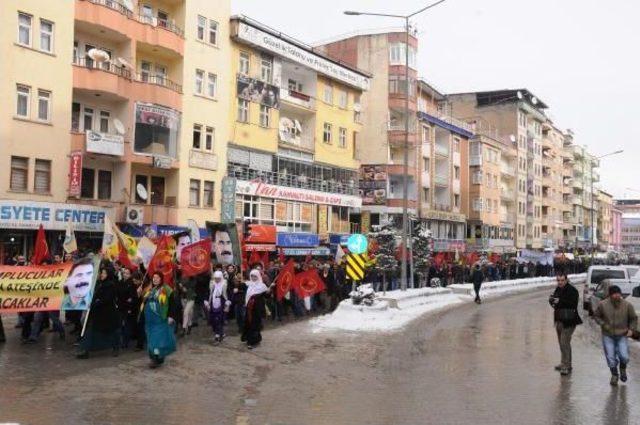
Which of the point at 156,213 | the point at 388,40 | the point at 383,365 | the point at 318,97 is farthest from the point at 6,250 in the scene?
the point at 388,40

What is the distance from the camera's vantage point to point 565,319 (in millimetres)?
12180

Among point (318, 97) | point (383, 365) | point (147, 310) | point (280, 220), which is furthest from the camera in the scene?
point (318, 97)

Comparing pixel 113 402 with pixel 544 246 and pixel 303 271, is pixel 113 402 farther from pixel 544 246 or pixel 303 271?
pixel 544 246

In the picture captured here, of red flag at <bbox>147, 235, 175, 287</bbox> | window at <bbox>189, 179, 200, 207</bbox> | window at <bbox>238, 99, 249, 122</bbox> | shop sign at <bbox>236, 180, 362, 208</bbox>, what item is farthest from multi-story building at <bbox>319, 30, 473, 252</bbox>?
red flag at <bbox>147, 235, 175, 287</bbox>

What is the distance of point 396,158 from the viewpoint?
5997cm

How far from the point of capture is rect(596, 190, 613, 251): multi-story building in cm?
13912

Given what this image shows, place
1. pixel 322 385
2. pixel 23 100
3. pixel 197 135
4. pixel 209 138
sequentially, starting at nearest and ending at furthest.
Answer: pixel 322 385 → pixel 23 100 → pixel 197 135 → pixel 209 138

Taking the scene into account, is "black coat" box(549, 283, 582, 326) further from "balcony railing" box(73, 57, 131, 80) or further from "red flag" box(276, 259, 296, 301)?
"balcony railing" box(73, 57, 131, 80)

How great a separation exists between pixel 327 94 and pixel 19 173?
2382cm

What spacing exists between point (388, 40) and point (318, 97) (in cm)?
1262

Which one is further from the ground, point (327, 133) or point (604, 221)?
point (327, 133)

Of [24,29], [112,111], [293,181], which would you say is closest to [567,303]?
[24,29]

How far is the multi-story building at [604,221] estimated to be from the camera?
139 meters

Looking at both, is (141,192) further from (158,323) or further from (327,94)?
(158,323)
